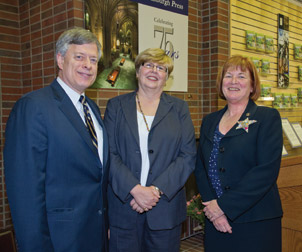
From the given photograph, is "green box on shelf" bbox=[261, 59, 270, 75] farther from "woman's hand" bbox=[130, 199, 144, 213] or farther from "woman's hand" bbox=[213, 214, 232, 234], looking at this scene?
"woman's hand" bbox=[130, 199, 144, 213]

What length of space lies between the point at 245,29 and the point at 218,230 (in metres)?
3.52

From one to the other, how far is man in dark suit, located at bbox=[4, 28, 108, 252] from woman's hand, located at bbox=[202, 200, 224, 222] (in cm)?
67

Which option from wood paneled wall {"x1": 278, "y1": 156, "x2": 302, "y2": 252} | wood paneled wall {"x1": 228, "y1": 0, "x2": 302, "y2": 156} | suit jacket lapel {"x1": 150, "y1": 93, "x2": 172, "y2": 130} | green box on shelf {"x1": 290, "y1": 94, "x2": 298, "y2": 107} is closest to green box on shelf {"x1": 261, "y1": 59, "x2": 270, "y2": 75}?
wood paneled wall {"x1": 228, "y1": 0, "x2": 302, "y2": 156}

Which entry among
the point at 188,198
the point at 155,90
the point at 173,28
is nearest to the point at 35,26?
the point at 173,28

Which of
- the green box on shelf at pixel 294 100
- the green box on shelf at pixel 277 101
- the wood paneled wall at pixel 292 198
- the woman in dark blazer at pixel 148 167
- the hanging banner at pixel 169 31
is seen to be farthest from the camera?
the green box on shelf at pixel 294 100

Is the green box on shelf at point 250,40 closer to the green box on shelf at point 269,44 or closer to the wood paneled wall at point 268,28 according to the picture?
the wood paneled wall at point 268,28

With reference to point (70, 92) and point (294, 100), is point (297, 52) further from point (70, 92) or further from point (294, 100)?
point (70, 92)

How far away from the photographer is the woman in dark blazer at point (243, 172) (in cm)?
184

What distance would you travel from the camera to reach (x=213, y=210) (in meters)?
1.93

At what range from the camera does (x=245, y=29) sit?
4613mm

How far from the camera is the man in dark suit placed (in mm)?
1376

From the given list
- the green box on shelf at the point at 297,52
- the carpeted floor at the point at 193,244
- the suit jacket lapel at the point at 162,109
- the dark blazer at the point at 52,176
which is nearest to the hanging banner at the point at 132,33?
the suit jacket lapel at the point at 162,109

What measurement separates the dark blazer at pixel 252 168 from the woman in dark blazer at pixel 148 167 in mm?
293

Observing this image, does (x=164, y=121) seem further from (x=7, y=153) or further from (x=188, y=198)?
(x=188, y=198)
